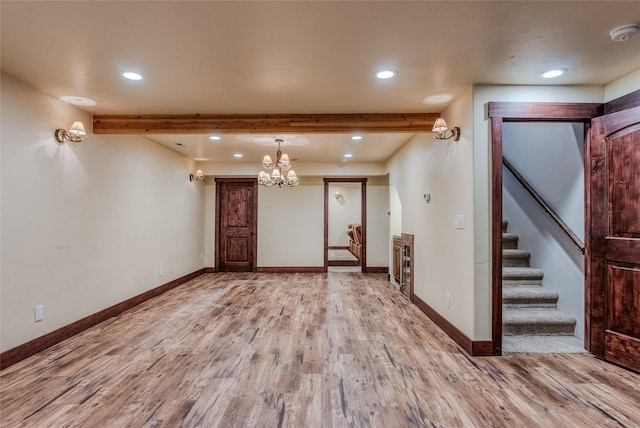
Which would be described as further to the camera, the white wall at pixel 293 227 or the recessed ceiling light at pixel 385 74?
the white wall at pixel 293 227

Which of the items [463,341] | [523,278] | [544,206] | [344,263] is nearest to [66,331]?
[463,341]

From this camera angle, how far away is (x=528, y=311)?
351cm

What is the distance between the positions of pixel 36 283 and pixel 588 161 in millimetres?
5178

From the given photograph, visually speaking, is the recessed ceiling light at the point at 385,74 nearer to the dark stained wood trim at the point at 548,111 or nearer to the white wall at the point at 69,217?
the dark stained wood trim at the point at 548,111

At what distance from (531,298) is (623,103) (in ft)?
6.81

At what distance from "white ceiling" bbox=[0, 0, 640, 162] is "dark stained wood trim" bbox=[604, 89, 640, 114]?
0.66 ft

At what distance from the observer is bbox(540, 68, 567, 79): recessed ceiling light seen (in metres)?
2.62

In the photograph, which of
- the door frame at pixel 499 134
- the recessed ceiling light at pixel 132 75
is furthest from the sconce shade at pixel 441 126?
the recessed ceiling light at pixel 132 75

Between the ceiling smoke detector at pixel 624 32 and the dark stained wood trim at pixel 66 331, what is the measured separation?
16.6 feet

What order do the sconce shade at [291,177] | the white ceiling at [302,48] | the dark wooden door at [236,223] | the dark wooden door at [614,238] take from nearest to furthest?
the white ceiling at [302,48], the dark wooden door at [614,238], the sconce shade at [291,177], the dark wooden door at [236,223]

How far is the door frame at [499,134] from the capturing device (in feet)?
9.37

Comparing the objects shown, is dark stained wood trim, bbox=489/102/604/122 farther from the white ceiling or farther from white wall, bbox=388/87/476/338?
white wall, bbox=388/87/476/338

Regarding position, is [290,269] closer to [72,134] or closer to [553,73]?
[72,134]

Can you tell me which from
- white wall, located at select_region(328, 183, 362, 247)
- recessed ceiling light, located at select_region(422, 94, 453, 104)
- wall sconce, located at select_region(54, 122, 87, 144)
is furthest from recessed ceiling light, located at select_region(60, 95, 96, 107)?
white wall, located at select_region(328, 183, 362, 247)
